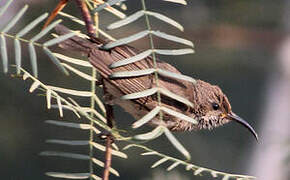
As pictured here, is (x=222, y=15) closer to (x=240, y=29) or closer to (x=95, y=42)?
(x=240, y=29)

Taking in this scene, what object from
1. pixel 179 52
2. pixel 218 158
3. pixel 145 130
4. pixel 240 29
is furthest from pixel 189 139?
pixel 179 52

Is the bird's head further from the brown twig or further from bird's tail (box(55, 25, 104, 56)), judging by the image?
the brown twig

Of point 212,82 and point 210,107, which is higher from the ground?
point 212,82

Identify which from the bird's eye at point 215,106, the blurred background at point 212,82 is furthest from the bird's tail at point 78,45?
the blurred background at point 212,82

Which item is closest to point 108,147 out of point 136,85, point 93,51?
point 93,51

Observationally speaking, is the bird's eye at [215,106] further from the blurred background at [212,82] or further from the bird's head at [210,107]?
the blurred background at [212,82]

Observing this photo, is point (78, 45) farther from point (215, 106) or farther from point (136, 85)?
point (215, 106)
